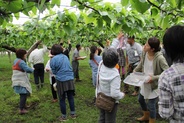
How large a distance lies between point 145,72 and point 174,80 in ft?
6.45

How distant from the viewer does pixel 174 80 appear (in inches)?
62.4

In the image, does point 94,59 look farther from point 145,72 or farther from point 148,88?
point 148,88

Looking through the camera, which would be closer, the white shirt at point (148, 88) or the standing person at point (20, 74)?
the white shirt at point (148, 88)

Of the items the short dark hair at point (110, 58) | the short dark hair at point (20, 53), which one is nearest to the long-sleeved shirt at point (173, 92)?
the short dark hair at point (110, 58)

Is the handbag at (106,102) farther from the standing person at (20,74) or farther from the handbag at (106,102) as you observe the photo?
the standing person at (20,74)

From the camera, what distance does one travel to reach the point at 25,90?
4957 millimetres

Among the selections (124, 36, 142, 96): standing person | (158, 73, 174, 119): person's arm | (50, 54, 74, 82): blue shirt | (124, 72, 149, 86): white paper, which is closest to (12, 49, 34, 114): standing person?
(50, 54, 74, 82): blue shirt

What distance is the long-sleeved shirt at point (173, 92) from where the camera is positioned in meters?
1.59

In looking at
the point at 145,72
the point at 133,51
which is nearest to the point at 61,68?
the point at 145,72

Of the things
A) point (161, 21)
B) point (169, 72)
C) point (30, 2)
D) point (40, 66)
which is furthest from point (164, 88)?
point (40, 66)

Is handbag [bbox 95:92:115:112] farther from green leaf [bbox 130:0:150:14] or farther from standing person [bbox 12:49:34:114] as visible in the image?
standing person [bbox 12:49:34:114]

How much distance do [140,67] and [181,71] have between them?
219cm

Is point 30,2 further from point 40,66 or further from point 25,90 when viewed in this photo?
point 40,66

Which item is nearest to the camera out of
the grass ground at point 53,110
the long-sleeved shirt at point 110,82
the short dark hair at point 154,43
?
the long-sleeved shirt at point 110,82
